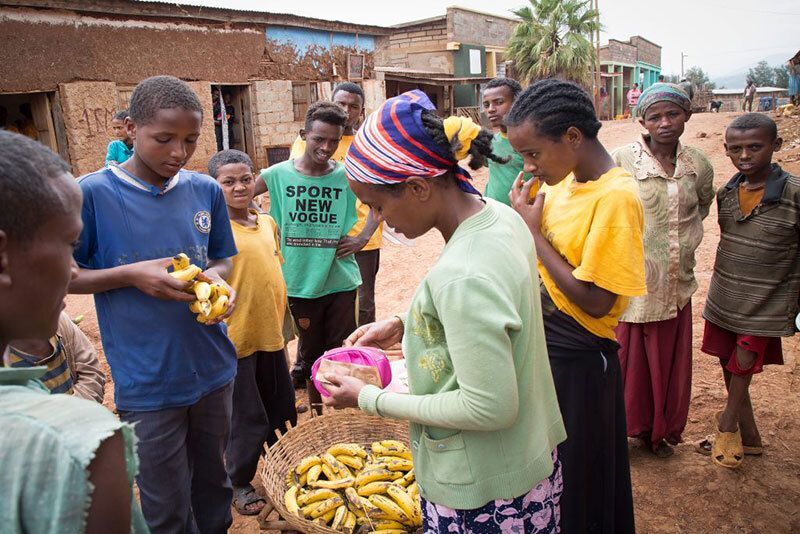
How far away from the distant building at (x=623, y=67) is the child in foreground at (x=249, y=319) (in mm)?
33749

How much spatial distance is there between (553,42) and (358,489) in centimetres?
2861

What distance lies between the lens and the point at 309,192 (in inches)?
155

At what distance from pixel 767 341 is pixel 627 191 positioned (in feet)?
6.23

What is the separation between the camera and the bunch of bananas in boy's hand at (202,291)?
2.18m

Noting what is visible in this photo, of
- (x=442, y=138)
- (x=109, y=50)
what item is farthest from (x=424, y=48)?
(x=442, y=138)

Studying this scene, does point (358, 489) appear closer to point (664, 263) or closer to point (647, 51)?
point (664, 263)

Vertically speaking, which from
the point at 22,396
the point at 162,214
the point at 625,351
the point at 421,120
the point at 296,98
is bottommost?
the point at 625,351

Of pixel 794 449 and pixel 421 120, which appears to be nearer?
pixel 421 120

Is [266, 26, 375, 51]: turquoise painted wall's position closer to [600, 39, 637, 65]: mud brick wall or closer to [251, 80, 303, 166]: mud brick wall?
[251, 80, 303, 166]: mud brick wall

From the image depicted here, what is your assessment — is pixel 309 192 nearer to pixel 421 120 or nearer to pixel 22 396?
pixel 421 120

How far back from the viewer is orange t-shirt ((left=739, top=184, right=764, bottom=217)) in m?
3.36

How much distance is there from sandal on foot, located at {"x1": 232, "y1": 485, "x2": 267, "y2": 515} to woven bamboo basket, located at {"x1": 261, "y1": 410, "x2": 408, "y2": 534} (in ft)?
1.38

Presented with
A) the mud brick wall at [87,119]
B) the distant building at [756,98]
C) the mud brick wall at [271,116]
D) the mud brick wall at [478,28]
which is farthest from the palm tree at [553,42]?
the mud brick wall at [87,119]

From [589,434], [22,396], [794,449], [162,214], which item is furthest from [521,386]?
[794,449]
